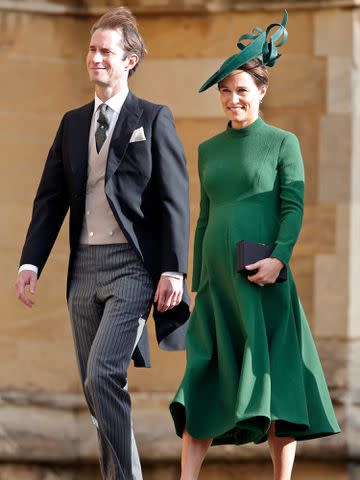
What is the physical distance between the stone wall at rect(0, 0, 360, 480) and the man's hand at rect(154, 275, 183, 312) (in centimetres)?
180

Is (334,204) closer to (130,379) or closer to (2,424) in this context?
(130,379)

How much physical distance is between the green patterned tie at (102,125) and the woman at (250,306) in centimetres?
42

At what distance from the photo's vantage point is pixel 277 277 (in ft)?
18.8

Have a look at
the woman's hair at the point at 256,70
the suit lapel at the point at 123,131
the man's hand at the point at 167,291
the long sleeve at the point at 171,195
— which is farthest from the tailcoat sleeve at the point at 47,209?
the woman's hair at the point at 256,70

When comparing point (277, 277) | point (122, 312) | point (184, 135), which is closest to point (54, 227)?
point (122, 312)

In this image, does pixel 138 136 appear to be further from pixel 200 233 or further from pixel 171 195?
pixel 200 233

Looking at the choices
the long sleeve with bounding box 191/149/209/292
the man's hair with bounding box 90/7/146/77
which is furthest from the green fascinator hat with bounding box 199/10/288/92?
the long sleeve with bounding box 191/149/209/292

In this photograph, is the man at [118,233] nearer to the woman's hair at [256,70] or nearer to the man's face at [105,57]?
the man's face at [105,57]

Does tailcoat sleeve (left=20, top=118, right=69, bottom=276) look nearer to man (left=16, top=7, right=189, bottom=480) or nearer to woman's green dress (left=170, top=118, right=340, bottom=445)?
man (left=16, top=7, right=189, bottom=480)

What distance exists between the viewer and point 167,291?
563 cm

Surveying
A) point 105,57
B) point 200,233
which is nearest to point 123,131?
point 105,57

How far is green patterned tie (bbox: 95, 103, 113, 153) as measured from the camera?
5758 mm

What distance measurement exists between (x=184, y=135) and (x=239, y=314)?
6.17ft

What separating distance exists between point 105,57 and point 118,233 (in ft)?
2.12
